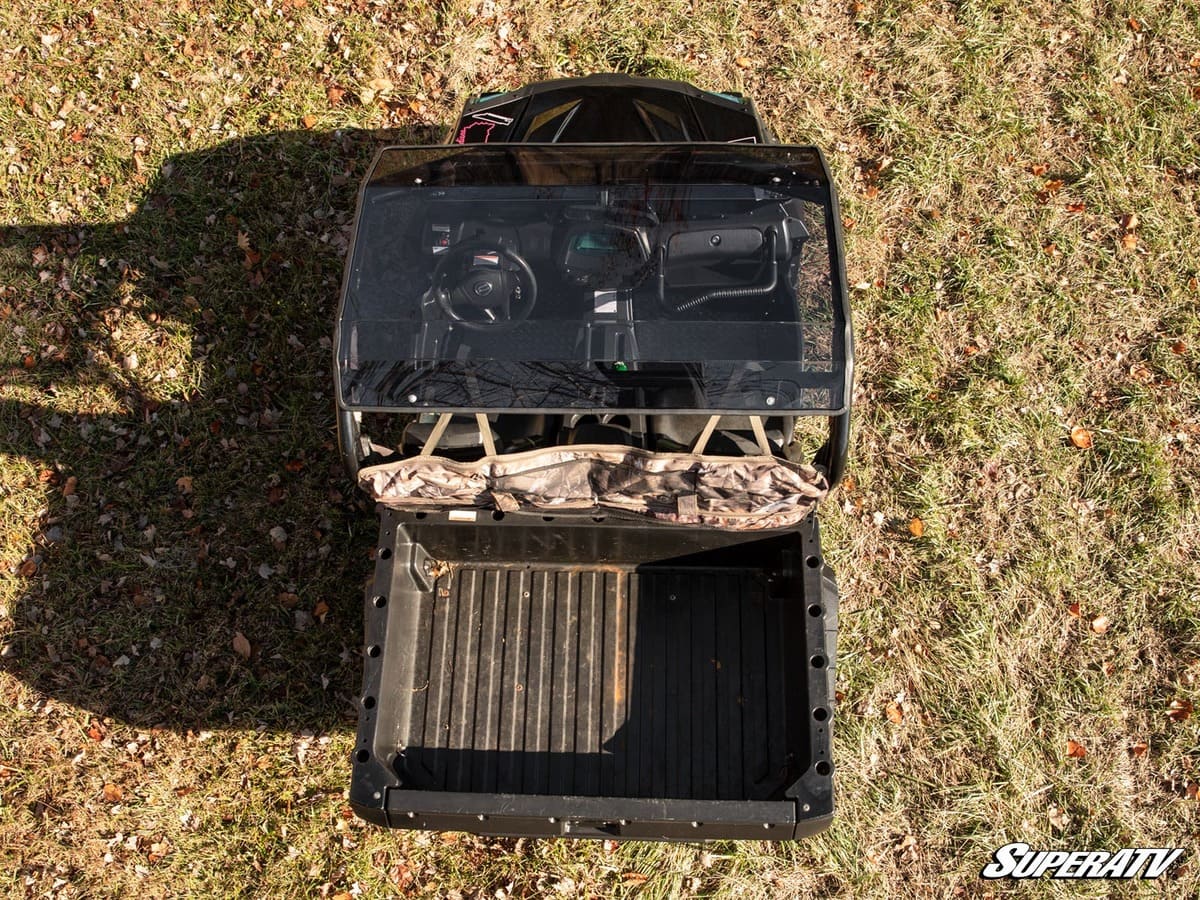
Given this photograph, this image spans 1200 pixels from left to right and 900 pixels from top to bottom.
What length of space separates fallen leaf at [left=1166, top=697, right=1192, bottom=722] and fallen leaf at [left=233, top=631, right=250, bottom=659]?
16.3ft

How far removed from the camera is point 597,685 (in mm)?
4078

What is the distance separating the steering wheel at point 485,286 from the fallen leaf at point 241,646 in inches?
94.2

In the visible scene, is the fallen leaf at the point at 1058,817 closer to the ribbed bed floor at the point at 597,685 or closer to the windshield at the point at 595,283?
the ribbed bed floor at the point at 597,685

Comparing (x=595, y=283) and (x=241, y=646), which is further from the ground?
(x=595, y=283)

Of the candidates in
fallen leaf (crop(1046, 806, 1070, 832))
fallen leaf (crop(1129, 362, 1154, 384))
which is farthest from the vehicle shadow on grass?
fallen leaf (crop(1129, 362, 1154, 384))

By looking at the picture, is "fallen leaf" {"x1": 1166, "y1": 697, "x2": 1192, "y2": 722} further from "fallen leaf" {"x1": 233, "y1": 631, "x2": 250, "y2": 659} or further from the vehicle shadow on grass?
"fallen leaf" {"x1": 233, "y1": 631, "x2": 250, "y2": 659}

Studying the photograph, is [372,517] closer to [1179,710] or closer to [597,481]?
[597,481]

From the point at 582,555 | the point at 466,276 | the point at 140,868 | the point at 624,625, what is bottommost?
the point at 140,868

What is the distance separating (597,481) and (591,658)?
0.91 m

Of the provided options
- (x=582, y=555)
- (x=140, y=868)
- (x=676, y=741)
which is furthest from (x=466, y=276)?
(x=140, y=868)

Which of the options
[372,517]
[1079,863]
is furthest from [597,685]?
[1079,863]

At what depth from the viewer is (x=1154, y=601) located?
5004 mm

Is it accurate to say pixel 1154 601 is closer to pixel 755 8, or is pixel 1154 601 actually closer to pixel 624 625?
pixel 624 625

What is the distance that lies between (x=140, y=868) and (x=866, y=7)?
6.77 metres
